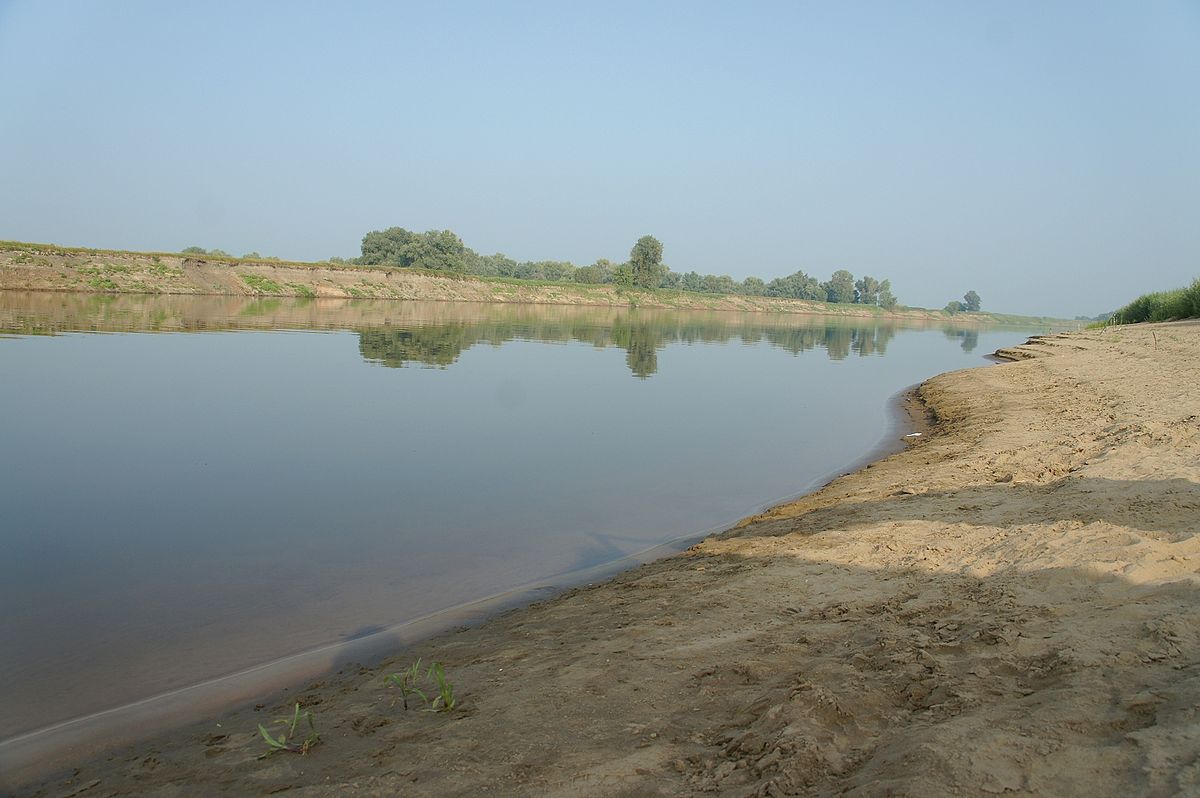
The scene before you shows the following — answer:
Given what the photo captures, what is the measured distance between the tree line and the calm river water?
8348 cm

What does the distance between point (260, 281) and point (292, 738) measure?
71912 millimetres

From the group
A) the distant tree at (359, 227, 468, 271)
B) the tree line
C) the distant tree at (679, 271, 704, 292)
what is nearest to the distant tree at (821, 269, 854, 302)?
the tree line

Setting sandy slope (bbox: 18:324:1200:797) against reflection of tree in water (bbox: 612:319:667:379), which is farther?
reflection of tree in water (bbox: 612:319:667:379)

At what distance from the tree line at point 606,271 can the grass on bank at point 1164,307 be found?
79.4 m

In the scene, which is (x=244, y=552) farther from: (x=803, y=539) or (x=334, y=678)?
(x=803, y=539)

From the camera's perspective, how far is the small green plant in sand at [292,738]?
11.7 ft

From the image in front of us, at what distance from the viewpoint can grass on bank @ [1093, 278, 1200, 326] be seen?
102ft

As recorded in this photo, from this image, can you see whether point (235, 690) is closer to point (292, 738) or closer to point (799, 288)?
point (292, 738)

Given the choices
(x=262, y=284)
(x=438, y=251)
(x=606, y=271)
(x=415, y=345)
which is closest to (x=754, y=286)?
(x=606, y=271)

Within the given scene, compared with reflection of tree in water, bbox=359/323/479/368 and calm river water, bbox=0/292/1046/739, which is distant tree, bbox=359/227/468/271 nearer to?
reflection of tree in water, bbox=359/323/479/368

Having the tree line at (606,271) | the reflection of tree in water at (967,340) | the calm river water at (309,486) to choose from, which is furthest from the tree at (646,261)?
the calm river water at (309,486)

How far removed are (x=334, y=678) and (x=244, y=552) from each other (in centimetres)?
A: 280

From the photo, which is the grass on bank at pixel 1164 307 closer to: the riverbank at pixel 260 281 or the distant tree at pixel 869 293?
the riverbank at pixel 260 281

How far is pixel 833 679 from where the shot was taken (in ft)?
11.9
